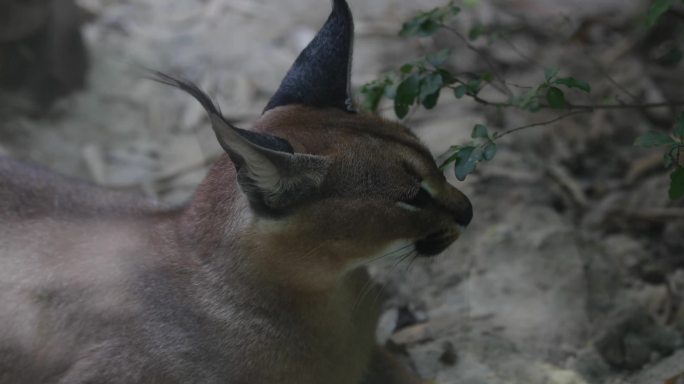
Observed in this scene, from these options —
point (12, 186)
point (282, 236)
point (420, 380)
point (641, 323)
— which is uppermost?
point (12, 186)

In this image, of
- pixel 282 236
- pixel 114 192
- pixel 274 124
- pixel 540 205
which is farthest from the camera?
pixel 540 205

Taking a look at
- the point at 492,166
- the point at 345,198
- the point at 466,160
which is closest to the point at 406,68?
the point at 466,160

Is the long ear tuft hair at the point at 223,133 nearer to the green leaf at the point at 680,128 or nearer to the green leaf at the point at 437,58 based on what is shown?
the green leaf at the point at 437,58

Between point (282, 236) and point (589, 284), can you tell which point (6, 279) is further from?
point (589, 284)

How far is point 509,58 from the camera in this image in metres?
6.36

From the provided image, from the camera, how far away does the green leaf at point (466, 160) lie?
297 centimetres

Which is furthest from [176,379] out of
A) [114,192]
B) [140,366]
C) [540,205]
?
[540,205]

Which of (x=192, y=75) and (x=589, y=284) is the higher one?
(x=192, y=75)

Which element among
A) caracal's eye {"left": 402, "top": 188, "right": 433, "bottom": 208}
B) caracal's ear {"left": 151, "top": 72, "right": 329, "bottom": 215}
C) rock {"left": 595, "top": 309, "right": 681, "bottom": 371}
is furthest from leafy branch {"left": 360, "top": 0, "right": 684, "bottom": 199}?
rock {"left": 595, "top": 309, "right": 681, "bottom": 371}

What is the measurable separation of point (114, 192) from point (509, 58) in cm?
344

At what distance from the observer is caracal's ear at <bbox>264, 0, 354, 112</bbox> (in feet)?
10.8

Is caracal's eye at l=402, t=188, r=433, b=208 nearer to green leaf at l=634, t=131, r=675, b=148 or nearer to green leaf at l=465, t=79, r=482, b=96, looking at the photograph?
green leaf at l=465, t=79, r=482, b=96

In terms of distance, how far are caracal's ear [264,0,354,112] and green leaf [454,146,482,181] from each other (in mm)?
509

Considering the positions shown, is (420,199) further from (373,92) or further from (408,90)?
(373,92)
